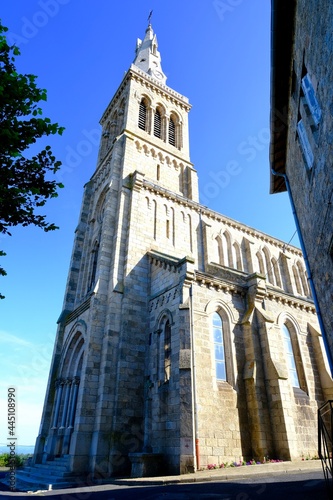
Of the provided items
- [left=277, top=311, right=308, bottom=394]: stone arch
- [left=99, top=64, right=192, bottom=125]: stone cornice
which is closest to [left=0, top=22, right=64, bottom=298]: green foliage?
[left=277, top=311, right=308, bottom=394]: stone arch

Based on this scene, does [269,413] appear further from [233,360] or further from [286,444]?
[233,360]

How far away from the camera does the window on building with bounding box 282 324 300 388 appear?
14594 millimetres

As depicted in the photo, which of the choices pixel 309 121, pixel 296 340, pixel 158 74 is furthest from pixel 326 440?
pixel 158 74

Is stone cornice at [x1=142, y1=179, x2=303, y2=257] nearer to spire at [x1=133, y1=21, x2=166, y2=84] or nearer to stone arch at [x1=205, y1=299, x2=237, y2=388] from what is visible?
stone arch at [x1=205, y1=299, x2=237, y2=388]

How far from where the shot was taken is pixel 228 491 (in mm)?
7148

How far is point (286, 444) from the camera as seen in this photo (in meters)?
11.5

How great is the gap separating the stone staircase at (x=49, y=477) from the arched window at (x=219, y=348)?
6214 millimetres

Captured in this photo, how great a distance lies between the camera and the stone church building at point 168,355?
1175cm

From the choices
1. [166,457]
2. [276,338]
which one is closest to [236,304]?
[276,338]

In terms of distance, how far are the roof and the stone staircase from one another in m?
12.8

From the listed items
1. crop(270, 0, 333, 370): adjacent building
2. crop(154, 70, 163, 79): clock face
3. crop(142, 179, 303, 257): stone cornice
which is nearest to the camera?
crop(270, 0, 333, 370): adjacent building

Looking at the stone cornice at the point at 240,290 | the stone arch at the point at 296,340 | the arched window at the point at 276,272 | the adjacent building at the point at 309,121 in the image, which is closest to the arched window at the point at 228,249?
the arched window at the point at 276,272

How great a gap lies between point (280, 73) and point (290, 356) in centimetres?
1206

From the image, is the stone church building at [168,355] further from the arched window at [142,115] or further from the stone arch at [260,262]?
the arched window at [142,115]
